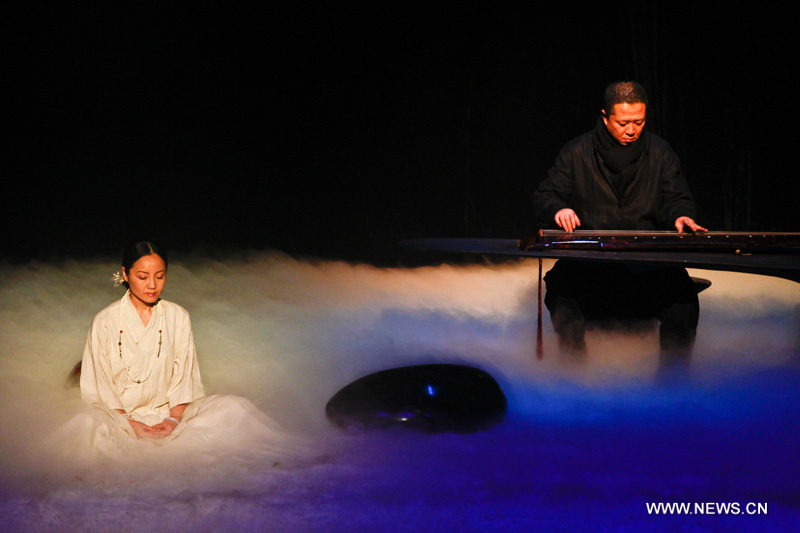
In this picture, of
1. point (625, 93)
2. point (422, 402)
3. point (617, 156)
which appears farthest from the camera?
point (617, 156)

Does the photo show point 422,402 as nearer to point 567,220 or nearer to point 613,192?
point 567,220

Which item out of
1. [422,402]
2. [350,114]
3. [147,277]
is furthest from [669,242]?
[350,114]

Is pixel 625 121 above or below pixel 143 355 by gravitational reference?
above

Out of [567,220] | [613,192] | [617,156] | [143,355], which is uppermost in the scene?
[617,156]

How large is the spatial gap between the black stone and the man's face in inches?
38.6

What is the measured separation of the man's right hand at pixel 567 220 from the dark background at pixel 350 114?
2.02 meters

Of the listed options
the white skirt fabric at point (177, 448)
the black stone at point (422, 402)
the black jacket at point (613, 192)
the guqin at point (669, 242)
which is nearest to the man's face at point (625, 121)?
the black jacket at point (613, 192)

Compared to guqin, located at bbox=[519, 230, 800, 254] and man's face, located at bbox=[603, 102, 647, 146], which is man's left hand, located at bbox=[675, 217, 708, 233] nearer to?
guqin, located at bbox=[519, 230, 800, 254]

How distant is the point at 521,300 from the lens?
3822 millimetres

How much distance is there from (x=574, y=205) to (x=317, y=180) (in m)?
2.34

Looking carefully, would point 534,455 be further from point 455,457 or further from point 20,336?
point 20,336

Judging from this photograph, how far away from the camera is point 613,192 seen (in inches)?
107

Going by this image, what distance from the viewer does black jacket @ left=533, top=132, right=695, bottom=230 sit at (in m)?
2.69

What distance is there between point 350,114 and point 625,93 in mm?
2460
